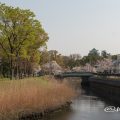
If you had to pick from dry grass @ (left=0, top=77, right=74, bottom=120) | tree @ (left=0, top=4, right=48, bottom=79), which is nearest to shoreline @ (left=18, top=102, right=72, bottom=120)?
dry grass @ (left=0, top=77, right=74, bottom=120)

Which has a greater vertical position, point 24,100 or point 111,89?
point 24,100

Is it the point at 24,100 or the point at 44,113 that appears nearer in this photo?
the point at 24,100

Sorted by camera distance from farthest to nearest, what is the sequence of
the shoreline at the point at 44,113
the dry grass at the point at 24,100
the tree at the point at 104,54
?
1. the tree at the point at 104,54
2. the shoreline at the point at 44,113
3. the dry grass at the point at 24,100

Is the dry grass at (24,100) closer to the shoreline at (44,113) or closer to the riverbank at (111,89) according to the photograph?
the shoreline at (44,113)

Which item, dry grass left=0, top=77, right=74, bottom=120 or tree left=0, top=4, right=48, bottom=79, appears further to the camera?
tree left=0, top=4, right=48, bottom=79

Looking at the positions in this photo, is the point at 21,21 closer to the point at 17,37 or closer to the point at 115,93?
the point at 17,37

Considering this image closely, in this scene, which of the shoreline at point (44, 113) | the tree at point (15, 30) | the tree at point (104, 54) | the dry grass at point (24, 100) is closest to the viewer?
the dry grass at point (24, 100)

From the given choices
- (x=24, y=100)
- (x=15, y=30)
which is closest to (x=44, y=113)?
(x=24, y=100)

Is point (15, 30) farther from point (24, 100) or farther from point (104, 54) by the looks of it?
point (104, 54)

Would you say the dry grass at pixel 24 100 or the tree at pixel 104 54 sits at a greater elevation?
the tree at pixel 104 54

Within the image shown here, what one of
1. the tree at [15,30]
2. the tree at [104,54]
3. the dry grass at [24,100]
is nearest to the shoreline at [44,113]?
the dry grass at [24,100]

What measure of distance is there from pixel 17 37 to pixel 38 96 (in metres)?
19.4

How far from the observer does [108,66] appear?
14088 centimetres

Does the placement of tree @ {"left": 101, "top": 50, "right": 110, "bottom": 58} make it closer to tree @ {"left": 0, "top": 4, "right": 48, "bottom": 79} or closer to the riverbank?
the riverbank
